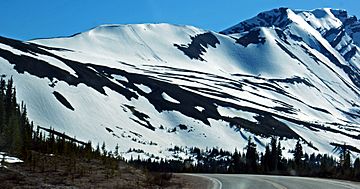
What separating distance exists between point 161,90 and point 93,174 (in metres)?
152

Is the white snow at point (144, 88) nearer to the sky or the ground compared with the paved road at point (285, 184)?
nearer to the sky

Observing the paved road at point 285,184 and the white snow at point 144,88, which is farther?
the white snow at point 144,88

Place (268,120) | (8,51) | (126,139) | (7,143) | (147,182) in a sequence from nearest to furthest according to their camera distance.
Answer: (147,182) < (7,143) < (126,139) < (8,51) < (268,120)

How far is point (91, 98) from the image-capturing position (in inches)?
5655

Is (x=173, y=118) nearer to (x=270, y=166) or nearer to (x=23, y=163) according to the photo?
(x=270, y=166)

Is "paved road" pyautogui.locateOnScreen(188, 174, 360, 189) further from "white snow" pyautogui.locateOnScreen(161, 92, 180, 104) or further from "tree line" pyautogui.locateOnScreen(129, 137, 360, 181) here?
"white snow" pyautogui.locateOnScreen(161, 92, 180, 104)

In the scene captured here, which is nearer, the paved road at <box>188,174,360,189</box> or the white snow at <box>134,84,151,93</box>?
the paved road at <box>188,174,360,189</box>

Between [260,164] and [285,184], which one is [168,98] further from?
[285,184]

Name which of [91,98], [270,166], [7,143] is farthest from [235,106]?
[7,143]

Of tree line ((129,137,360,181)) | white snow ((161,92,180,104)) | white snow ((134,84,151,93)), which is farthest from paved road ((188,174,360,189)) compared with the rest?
white snow ((134,84,151,93))

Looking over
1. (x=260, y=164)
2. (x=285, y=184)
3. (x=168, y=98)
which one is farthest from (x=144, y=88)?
(x=285, y=184)

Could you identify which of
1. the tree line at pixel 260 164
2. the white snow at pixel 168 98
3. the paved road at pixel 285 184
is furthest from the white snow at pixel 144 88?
the paved road at pixel 285 184

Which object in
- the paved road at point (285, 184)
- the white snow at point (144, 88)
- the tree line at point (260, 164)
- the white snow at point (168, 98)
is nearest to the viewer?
the paved road at point (285, 184)

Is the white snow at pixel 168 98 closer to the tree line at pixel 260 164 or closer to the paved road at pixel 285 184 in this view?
the tree line at pixel 260 164
